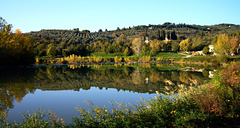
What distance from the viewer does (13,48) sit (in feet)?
111

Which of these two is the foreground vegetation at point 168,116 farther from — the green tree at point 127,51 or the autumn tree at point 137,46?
the autumn tree at point 137,46

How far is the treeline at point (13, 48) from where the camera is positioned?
31587mm

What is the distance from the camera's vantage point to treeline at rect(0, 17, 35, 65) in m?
31.6

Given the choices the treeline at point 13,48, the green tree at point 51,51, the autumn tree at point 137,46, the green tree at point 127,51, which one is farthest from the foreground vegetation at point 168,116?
the autumn tree at point 137,46

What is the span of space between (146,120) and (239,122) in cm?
267

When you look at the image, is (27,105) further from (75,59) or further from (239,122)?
(75,59)

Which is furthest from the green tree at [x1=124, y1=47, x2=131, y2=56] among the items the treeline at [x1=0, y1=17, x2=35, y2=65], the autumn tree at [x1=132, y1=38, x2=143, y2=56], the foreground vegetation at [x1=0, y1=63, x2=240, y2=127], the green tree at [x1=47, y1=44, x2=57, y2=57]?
the foreground vegetation at [x1=0, y1=63, x2=240, y2=127]

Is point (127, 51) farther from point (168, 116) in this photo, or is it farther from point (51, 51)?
point (168, 116)

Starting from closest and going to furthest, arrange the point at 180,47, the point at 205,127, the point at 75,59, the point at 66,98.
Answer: the point at 205,127 < the point at 66,98 < the point at 75,59 < the point at 180,47

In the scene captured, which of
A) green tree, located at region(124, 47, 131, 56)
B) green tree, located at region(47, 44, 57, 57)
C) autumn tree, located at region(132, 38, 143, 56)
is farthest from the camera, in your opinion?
autumn tree, located at region(132, 38, 143, 56)

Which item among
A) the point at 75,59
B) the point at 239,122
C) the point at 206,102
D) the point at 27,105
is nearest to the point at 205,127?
the point at 206,102

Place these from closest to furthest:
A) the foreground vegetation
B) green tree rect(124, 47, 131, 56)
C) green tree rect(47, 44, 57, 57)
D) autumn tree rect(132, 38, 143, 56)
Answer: the foreground vegetation
green tree rect(47, 44, 57, 57)
green tree rect(124, 47, 131, 56)
autumn tree rect(132, 38, 143, 56)

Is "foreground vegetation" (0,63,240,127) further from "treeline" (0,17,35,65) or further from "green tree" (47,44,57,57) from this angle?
"green tree" (47,44,57,57)

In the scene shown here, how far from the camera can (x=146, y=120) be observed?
5340 millimetres
